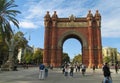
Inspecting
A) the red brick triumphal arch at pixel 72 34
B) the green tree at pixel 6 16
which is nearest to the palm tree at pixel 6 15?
the green tree at pixel 6 16

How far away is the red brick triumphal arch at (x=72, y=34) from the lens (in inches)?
2430

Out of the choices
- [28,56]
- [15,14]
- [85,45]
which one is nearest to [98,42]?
[85,45]

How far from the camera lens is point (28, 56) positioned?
394ft

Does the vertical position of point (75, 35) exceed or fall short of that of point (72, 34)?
it falls short

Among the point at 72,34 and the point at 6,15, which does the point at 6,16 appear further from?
the point at 72,34

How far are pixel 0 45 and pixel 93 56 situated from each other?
84.1 ft

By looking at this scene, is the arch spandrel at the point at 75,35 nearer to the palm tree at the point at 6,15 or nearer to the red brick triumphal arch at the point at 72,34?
the red brick triumphal arch at the point at 72,34

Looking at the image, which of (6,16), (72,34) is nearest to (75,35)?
(72,34)

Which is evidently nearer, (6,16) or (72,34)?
(6,16)

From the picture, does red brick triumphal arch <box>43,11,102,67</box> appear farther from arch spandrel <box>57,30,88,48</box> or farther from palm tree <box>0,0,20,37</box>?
palm tree <box>0,0,20,37</box>

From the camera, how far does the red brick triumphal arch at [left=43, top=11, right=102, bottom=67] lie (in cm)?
6172

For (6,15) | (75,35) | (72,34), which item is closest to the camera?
(6,15)

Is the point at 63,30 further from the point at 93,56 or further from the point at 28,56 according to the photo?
the point at 28,56

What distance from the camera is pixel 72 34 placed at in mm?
63938
